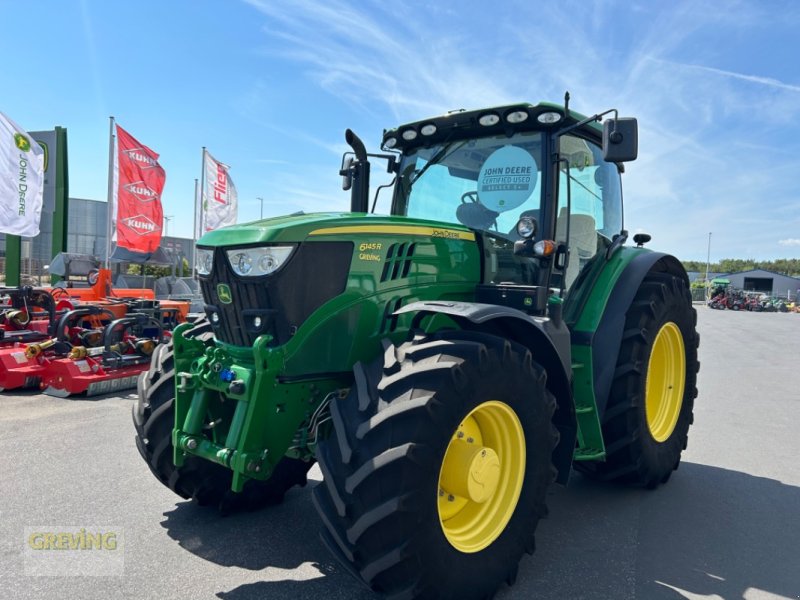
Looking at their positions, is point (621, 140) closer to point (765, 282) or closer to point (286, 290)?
point (286, 290)

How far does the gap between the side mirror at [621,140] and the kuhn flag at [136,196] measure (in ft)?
41.0

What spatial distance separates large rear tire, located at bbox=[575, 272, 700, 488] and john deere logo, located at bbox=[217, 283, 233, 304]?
8.46ft

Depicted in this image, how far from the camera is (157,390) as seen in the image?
342 centimetres

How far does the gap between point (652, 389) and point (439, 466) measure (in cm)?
302

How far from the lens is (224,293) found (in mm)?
3000

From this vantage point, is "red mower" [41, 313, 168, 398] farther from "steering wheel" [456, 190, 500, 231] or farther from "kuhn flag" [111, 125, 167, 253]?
"kuhn flag" [111, 125, 167, 253]

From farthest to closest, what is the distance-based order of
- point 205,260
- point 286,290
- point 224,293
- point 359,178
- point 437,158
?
1. point 359,178
2. point 437,158
3. point 205,260
4. point 224,293
5. point 286,290

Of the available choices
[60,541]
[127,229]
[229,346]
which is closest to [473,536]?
[229,346]

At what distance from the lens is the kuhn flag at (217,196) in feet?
53.0

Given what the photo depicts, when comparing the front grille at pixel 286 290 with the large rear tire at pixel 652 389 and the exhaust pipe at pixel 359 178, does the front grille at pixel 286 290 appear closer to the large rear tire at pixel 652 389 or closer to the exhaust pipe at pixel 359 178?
the exhaust pipe at pixel 359 178

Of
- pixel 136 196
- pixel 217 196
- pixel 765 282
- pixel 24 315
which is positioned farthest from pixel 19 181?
pixel 765 282

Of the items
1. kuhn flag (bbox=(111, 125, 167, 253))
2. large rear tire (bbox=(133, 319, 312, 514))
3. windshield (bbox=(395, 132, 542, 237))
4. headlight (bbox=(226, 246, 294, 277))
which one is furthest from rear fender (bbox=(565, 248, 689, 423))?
kuhn flag (bbox=(111, 125, 167, 253))

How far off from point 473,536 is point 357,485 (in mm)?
782

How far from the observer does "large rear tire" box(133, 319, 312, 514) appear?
3324 mm
